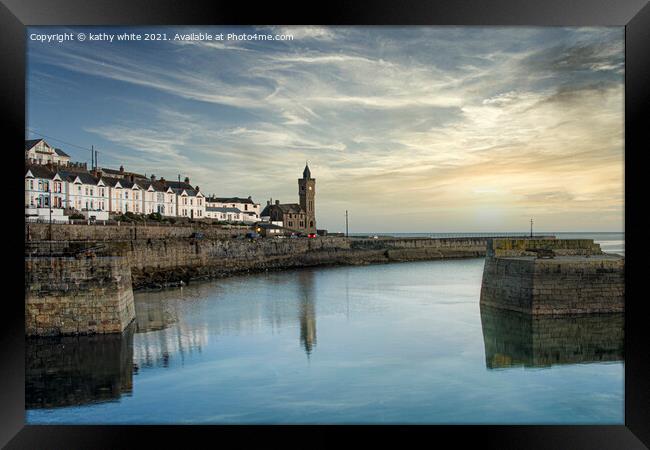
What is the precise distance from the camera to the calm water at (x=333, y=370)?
26.0 feet

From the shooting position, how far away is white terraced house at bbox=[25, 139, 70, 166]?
100 feet

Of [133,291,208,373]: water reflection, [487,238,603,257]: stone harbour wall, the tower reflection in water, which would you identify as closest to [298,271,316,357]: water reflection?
[133,291,208,373]: water reflection

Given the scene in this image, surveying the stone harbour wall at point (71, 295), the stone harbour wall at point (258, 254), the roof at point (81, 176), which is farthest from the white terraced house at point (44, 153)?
the stone harbour wall at point (71, 295)

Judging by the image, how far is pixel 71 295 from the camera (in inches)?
432

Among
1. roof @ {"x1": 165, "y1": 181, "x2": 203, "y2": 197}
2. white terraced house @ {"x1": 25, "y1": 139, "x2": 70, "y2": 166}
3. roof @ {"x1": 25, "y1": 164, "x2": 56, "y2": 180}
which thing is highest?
white terraced house @ {"x1": 25, "y1": 139, "x2": 70, "y2": 166}

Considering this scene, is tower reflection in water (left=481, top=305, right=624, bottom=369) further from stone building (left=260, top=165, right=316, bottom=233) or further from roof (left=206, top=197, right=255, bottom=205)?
stone building (left=260, top=165, right=316, bottom=233)

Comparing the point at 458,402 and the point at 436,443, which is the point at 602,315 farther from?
the point at 436,443

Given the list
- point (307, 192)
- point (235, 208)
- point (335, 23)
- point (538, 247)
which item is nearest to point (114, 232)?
point (538, 247)

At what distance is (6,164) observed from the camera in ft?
21.3

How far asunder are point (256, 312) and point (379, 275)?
1562 cm

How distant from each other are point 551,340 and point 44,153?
3152cm

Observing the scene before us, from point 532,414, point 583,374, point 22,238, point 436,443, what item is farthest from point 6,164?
point 583,374

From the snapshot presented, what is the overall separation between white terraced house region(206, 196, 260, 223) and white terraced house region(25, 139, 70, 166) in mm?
16312

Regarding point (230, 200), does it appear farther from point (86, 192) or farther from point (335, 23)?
point (335, 23)
